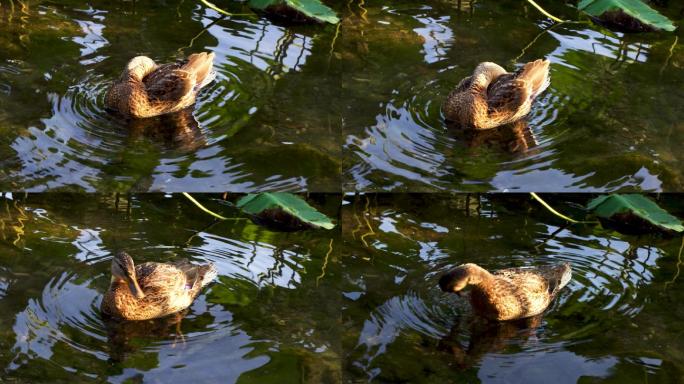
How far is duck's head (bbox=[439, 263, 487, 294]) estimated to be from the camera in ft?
22.7

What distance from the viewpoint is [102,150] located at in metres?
Result: 8.20

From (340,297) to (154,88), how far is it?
89.8 inches

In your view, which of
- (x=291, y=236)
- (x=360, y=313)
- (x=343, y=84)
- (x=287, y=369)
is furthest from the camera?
(x=343, y=84)

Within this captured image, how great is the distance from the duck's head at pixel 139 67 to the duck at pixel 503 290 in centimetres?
290

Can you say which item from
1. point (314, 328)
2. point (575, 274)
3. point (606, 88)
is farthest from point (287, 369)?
point (606, 88)

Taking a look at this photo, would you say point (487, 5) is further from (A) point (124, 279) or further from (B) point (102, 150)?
(A) point (124, 279)

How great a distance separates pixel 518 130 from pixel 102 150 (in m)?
2.68

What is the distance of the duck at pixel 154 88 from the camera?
28.2 feet

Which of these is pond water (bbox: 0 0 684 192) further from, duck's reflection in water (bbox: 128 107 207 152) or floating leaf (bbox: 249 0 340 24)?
floating leaf (bbox: 249 0 340 24)

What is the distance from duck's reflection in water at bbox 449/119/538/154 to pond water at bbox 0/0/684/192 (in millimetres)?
16

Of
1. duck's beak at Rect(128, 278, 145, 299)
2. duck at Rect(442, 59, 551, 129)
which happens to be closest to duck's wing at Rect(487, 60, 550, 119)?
duck at Rect(442, 59, 551, 129)

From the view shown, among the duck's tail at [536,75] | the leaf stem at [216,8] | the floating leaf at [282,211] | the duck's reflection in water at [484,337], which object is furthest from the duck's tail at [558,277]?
the leaf stem at [216,8]

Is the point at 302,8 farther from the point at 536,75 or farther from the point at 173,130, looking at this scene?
the point at 536,75

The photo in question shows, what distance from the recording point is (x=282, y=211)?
25.8ft
